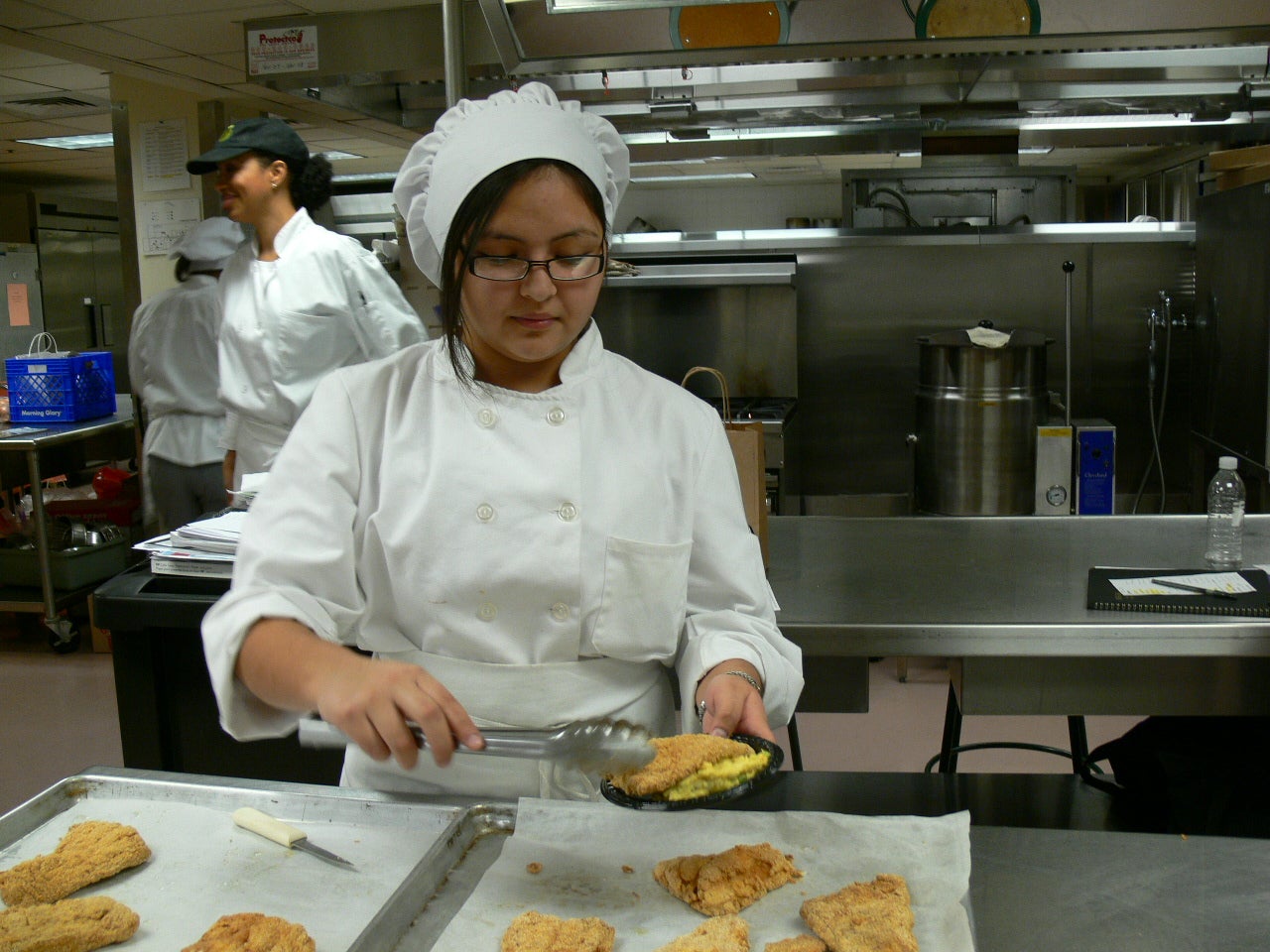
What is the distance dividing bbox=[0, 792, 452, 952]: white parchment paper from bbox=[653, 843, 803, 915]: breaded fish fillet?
0.24m

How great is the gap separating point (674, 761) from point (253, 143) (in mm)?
2613

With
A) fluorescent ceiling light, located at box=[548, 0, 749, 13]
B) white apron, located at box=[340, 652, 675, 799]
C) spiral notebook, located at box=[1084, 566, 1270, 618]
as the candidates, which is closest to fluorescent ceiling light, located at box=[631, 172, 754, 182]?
spiral notebook, located at box=[1084, 566, 1270, 618]

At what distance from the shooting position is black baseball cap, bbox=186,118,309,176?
10.1 feet

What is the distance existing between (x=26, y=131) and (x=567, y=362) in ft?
26.0

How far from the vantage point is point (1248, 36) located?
6.09ft

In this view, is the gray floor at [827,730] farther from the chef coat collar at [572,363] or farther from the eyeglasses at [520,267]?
the eyeglasses at [520,267]

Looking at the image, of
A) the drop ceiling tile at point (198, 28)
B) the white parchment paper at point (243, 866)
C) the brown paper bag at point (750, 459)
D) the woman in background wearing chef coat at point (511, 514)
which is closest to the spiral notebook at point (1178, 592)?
the brown paper bag at point (750, 459)

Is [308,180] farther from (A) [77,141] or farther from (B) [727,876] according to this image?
(A) [77,141]

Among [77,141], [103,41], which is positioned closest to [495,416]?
[103,41]

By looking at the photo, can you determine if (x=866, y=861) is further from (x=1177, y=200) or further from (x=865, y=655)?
(x=1177, y=200)

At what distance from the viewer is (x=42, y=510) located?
14.8 ft

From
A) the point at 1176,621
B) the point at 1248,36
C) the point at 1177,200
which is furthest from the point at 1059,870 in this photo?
the point at 1177,200

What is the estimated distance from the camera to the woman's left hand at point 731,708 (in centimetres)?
114

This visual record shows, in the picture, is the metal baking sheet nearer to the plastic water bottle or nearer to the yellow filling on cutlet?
the yellow filling on cutlet
